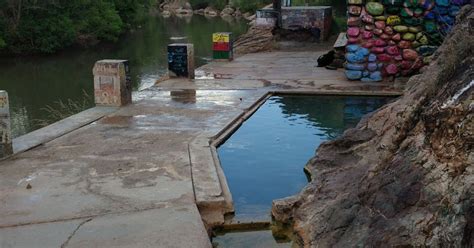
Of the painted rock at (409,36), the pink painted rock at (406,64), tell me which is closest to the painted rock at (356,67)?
the pink painted rock at (406,64)

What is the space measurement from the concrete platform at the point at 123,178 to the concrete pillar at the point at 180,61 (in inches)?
112

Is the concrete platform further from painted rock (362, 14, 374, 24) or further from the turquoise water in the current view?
painted rock (362, 14, 374, 24)

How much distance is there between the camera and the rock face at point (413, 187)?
153 inches

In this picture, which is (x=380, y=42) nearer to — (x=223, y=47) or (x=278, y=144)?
(x=278, y=144)

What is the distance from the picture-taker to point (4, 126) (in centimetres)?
748

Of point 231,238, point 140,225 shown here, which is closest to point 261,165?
point 231,238

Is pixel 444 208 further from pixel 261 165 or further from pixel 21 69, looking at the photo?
pixel 21 69

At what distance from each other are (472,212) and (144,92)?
1007cm

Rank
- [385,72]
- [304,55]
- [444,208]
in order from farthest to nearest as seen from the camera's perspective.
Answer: [304,55]
[385,72]
[444,208]

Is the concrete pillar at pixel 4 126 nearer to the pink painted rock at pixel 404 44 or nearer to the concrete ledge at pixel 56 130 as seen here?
the concrete ledge at pixel 56 130

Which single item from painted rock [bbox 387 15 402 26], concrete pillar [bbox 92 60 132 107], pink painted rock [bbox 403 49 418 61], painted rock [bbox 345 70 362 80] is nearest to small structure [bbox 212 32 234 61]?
painted rock [bbox 345 70 362 80]

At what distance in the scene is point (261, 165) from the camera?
7992mm

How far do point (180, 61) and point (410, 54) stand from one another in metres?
5.82

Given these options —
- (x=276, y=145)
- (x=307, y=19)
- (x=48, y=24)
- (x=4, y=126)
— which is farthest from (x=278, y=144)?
(x=48, y=24)
